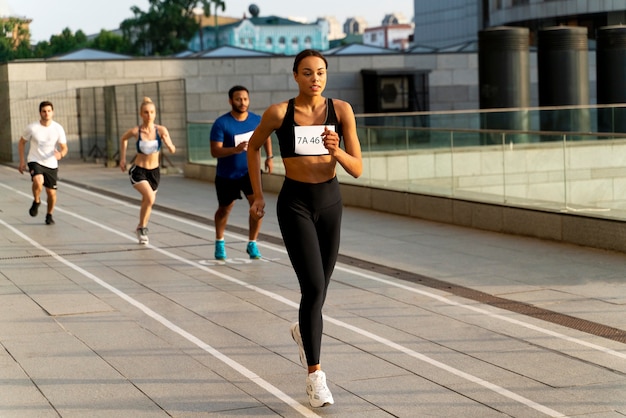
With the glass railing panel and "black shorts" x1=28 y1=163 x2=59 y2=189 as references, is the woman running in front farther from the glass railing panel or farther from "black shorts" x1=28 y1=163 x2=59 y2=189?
"black shorts" x1=28 y1=163 x2=59 y2=189

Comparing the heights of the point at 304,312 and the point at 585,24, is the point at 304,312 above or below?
below

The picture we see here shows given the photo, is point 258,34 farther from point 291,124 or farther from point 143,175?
point 291,124

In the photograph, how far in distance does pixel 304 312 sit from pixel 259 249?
6896mm

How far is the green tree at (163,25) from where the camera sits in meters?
129

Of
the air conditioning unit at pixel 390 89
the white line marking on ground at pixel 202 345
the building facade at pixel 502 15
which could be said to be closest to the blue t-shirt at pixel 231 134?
the white line marking on ground at pixel 202 345

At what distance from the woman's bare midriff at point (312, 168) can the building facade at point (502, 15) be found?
47056 mm

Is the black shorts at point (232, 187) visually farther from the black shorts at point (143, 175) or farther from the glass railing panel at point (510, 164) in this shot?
the glass railing panel at point (510, 164)

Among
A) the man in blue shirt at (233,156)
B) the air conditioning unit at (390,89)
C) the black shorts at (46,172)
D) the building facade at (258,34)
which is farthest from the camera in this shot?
the building facade at (258,34)

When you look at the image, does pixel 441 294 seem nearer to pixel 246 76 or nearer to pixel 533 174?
pixel 533 174

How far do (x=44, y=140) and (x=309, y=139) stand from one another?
11.1m

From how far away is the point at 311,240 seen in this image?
679 cm

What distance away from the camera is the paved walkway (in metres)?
6.66

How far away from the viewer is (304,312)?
6.71 meters

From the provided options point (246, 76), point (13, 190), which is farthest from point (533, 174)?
point (246, 76)
